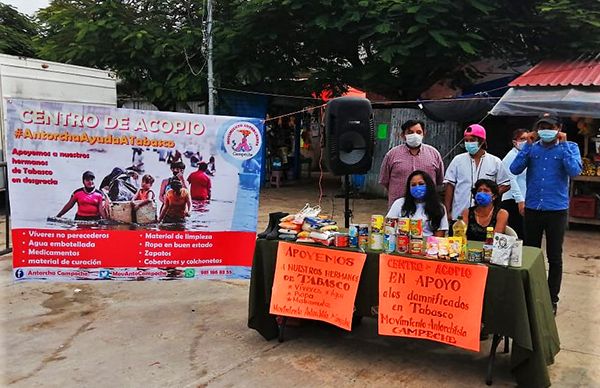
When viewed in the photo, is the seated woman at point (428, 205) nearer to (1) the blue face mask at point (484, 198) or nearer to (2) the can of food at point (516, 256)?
(1) the blue face mask at point (484, 198)

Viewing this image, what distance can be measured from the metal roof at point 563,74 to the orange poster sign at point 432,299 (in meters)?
6.73

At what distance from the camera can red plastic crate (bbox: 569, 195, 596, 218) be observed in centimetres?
937

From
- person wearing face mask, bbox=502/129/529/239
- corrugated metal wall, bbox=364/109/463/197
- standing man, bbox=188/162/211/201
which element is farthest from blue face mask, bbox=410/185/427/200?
corrugated metal wall, bbox=364/109/463/197

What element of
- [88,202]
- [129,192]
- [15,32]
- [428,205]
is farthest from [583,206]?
[15,32]

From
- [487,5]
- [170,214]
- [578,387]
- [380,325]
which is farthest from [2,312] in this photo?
[487,5]

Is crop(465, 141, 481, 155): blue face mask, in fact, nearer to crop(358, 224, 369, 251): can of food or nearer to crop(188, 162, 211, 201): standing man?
crop(358, 224, 369, 251): can of food

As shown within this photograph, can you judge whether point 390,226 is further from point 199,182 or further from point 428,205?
point 199,182

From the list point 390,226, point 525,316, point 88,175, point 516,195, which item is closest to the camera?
point 525,316

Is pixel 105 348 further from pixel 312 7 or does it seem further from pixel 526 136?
pixel 312 7

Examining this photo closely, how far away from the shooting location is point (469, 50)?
398 inches

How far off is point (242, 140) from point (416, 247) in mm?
2062

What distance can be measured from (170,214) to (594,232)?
25.1ft

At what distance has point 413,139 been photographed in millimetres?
5121

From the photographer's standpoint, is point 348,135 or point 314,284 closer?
point 314,284
